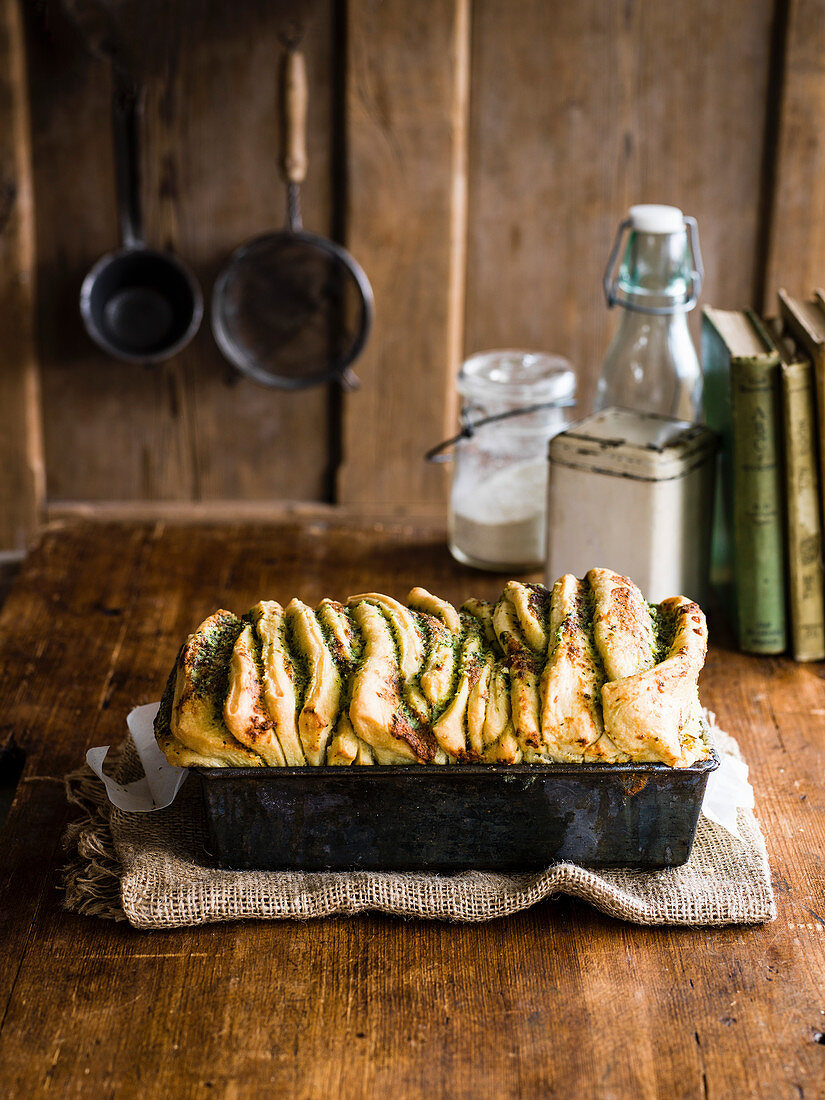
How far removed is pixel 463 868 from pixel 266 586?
69 cm

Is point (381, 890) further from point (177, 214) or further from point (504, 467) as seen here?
point (177, 214)

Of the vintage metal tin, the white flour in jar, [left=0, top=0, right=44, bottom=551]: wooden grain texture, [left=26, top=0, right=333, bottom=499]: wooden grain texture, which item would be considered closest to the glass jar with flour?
Answer: the white flour in jar

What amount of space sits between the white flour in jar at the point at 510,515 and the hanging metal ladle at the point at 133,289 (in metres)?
0.72

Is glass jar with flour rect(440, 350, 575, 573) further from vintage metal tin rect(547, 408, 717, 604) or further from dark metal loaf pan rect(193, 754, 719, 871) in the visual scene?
dark metal loaf pan rect(193, 754, 719, 871)

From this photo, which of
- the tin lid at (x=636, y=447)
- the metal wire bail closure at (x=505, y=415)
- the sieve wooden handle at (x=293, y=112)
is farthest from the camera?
the sieve wooden handle at (x=293, y=112)

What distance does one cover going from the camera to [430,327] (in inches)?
82.7

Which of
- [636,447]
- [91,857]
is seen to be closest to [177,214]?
[636,447]

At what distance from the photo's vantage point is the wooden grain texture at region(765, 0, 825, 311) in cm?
195

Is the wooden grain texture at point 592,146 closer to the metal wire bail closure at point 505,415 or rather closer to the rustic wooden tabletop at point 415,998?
the metal wire bail closure at point 505,415

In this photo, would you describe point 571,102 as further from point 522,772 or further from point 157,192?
point 522,772

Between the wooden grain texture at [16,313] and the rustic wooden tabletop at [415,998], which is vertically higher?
the wooden grain texture at [16,313]

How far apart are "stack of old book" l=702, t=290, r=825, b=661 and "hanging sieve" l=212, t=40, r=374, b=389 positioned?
0.83 metres

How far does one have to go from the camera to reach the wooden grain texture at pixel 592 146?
1.97 meters

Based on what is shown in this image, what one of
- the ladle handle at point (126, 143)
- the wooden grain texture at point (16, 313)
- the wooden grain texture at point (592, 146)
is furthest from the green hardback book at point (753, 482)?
the wooden grain texture at point (16, 313)
